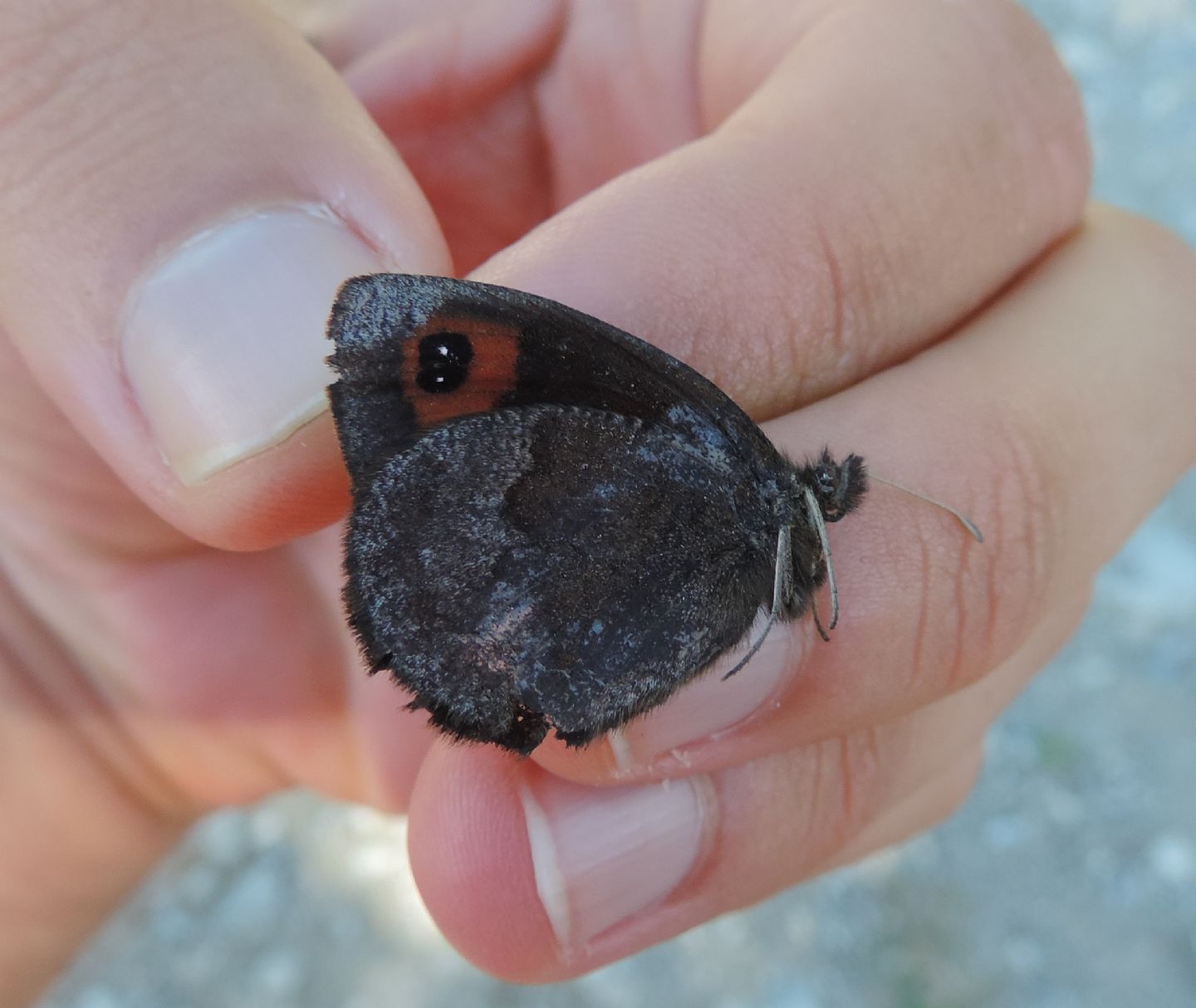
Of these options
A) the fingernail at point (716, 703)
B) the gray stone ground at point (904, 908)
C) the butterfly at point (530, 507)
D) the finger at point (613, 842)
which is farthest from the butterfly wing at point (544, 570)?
the gray stone ground at point (904, 908)

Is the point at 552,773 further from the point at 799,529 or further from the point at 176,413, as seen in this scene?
the point at 176,413

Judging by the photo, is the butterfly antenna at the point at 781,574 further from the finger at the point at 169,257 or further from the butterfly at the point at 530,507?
the finger at the point at 169,257

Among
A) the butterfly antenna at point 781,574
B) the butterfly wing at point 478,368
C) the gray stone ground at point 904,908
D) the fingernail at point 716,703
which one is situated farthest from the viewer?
the gray stone ground at point 904,908

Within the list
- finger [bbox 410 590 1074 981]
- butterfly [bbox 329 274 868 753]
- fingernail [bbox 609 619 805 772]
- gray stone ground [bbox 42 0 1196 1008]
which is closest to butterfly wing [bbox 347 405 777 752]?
butterfly [bbox 329 274 868 753]

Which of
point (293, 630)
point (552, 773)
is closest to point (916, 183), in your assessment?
point (552, 773)

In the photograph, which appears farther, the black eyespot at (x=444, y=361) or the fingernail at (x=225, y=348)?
the fingernail at (x=225, y=348)

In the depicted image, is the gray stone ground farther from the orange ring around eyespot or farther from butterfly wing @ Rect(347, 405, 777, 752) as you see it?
the orange ring around eyespot

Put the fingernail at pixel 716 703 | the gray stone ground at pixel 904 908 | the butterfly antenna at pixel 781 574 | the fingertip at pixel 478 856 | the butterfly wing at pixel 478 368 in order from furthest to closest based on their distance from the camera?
1. the gray stone ground at pixel 904 908
2. the fingertip at pixel 478 856
3. the fingernail at pixel 716 703
4. the butterfly antenna at pixel 781 574
5. the butterfly wing at pixel 478 368
